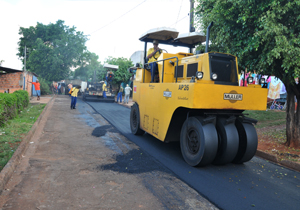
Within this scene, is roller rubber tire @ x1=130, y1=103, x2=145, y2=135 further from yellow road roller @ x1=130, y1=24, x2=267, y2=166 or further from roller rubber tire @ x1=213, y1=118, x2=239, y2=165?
roller rubber tire @ x1=213, y1=118, x2=239, y2=165

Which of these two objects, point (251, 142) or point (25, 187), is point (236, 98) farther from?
point (25, 187)

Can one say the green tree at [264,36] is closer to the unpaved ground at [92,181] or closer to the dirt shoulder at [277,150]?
the dirt shoulder at [277,150]

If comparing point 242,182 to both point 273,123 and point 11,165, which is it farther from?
point 273,123

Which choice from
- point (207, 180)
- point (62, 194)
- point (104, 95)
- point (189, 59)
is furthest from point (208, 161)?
point (104, 95)

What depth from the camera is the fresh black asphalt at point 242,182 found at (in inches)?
147

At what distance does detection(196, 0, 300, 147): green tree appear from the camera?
5512 mm

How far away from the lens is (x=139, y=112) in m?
7.89

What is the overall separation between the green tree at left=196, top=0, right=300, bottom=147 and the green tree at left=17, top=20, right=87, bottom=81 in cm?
3515

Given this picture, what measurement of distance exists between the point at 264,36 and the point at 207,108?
2.49 m

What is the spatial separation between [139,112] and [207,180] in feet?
12.7

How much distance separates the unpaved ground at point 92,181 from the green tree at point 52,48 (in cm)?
3471

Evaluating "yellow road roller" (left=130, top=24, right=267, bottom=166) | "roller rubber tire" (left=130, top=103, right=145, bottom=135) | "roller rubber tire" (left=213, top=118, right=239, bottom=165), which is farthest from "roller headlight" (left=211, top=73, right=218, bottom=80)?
"roller rubber tire" (left=130, top=103, right=145, bottom=135)

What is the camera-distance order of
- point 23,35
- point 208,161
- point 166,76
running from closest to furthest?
point 208,161
point 166,76
point 23,35

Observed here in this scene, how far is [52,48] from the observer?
127 feet
